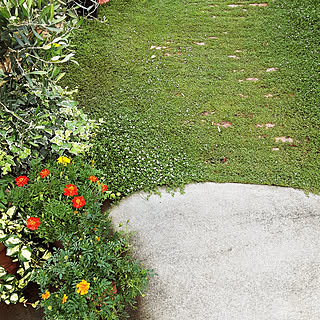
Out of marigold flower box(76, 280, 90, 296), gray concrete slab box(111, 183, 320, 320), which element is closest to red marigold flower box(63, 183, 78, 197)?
marigold flower box(76, 280, 90, 296)

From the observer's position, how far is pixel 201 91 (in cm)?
436

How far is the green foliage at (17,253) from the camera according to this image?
2.29 meters

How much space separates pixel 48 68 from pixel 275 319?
3.11 metres

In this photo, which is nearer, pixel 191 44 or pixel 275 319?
pixel 275 319

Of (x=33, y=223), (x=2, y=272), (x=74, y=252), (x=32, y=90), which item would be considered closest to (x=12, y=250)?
(x=2, y=272)

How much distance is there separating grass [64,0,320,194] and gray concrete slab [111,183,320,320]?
0.80 feet

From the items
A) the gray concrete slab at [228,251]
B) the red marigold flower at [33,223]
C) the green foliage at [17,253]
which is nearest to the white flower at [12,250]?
the green foliage at [17,253]

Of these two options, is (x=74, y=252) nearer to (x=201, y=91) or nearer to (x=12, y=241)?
(x=12, y=241)

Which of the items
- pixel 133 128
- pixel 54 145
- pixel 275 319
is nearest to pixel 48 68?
pixel 54 145

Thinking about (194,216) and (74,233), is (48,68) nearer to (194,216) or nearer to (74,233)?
(74,233)

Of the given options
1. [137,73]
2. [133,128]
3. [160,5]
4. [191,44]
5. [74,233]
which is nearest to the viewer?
[74,233]

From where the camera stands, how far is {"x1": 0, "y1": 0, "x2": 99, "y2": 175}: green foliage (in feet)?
7.52

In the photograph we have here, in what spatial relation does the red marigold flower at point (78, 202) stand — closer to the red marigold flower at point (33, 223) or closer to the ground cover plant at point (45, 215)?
the ground cover plant at point (45, 215)

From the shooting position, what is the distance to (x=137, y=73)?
454cm
